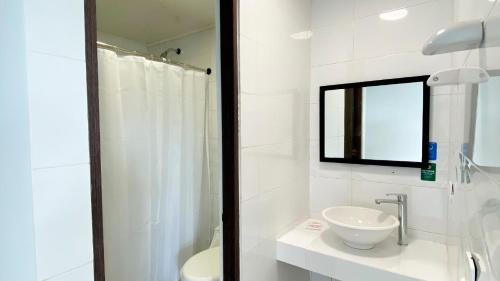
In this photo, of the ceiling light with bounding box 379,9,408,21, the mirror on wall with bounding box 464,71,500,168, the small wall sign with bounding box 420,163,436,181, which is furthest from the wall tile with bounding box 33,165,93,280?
the ceiling light with bounding box 379,9,408,21

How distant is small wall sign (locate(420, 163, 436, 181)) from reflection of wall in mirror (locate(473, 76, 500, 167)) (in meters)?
1.19

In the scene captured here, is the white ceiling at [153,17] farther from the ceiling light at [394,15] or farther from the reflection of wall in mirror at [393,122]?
the reflection of wall in mirror at [393,122]

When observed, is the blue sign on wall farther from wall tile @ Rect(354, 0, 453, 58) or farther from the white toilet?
the white toilet

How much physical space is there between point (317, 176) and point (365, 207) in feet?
1.25

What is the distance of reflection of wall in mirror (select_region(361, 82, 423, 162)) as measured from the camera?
1.50 metres

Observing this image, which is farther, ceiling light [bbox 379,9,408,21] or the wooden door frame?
ceiling light [bbox 379,9,408,21]

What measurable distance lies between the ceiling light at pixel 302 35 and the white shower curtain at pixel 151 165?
945 mm

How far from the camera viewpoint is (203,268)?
1730mm

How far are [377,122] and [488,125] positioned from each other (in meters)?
1.34

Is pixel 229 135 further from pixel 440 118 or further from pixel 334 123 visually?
pixel 440 118

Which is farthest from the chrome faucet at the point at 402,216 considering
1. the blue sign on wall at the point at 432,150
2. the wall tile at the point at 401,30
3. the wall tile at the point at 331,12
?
the wall tile at the point at 331,12

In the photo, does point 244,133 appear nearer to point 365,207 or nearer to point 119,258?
point 365,207

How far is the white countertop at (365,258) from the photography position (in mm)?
1204

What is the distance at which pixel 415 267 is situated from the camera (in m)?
1.22
